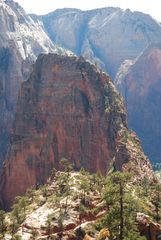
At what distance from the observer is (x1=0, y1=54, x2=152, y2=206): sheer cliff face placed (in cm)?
11981

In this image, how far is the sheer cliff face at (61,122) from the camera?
120 m

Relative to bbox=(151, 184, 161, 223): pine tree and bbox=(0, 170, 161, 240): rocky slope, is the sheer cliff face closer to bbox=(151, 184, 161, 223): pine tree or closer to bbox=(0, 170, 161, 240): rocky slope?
bbox=(0, 170, 161, 240): rocky slope

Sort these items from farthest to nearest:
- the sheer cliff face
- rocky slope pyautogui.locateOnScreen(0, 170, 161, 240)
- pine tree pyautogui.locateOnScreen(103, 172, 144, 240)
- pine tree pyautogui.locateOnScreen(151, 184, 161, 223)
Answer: the sheer cliff face < pine tree pyautogui.locateOnScreen(151, 184, 161, 223) < rocky slope pyautogui.locateOnScreen(0, 170, 161, 240) < pine tree pyautogui.locateOnScreen(103, 172, 144, 240)

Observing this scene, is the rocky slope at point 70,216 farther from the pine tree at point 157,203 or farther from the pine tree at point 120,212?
the pine tree at point 157,203

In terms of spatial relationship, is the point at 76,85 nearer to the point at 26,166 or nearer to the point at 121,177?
the point at 26,166

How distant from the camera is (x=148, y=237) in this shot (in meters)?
57.3

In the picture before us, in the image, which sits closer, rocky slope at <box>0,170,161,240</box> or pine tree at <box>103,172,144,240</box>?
pine tree at <box>103,172,144,240</box>

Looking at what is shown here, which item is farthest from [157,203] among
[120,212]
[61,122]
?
[61,122]

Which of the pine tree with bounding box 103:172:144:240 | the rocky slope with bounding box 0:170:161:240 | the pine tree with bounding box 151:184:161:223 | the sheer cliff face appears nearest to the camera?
the pine tree with bounding box 103:172:144:240

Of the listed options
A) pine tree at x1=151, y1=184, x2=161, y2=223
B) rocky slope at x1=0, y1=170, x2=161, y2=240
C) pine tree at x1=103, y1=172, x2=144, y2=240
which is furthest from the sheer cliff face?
pine tree at x1=103, y1=172, x2=144, y2=240

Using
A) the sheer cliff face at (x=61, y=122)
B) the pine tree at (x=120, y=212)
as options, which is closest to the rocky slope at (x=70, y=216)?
the pine tree at (x=120, y=212)

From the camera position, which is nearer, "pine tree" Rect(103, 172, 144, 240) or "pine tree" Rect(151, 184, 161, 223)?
"pine tree" Rect(103, 172, 144, 240)

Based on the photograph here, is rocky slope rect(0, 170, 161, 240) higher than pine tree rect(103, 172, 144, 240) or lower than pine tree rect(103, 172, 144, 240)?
lower

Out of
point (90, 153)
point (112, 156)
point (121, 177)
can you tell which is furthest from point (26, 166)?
point (121, 177)
